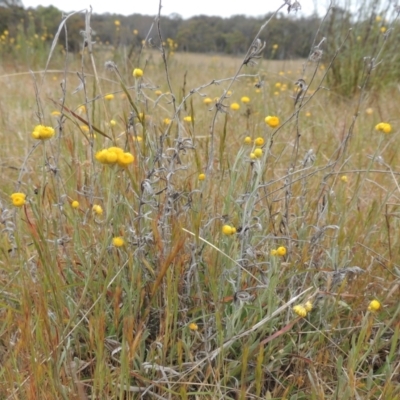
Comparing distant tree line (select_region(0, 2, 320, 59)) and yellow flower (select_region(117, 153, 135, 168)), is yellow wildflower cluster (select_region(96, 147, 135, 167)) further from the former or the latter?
distant tree line (select_region(0, 2, 320, 59))

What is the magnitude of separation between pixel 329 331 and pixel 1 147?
1770mm

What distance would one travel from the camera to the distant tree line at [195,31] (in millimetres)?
4645

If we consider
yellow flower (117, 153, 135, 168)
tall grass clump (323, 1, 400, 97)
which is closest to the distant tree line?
tall grass clump (323, 1, 400, 97)

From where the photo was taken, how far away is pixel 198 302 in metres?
1.01

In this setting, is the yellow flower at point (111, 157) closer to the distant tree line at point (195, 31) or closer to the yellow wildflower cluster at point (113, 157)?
the yellow wildflower cluster at point (113, 157)

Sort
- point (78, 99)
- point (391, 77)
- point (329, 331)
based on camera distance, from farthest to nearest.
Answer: point (391, 77)
point (78, 99)
point (329, 331)

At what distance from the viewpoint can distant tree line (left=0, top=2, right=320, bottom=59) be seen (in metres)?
4.64

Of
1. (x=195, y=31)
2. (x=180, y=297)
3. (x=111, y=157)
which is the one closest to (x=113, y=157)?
(x=111, y=157)

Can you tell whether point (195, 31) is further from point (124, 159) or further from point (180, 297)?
point (124, 159)

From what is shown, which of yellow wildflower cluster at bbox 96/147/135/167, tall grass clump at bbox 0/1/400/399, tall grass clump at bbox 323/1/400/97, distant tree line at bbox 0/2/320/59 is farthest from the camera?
distant tree line at bbox 0/2/320/59

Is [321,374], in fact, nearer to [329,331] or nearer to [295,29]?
[329,331]

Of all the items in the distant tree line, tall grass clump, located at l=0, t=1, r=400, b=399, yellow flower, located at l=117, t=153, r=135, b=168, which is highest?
the distant tree line

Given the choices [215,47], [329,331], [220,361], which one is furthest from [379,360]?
[215,47]

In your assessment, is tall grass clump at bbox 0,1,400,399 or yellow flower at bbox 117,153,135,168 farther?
tall grass clump at bbox 0,1,400,399
